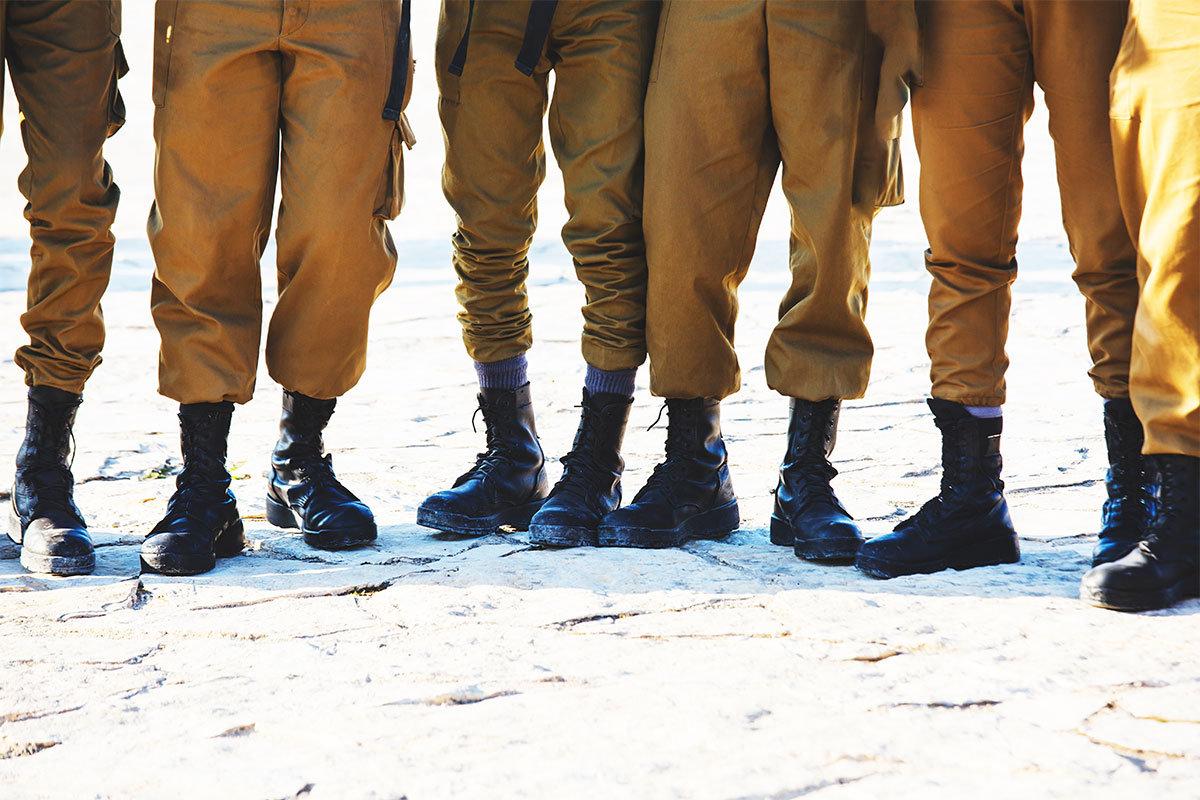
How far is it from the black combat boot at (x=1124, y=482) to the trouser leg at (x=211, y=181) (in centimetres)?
170

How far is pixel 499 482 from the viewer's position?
2.67 metres

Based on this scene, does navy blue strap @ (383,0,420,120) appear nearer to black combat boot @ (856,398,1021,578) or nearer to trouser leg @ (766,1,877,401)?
trouser leg @ (766,1,877,401)

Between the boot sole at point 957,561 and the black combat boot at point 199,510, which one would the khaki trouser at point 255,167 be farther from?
the boot sole at point 957,561

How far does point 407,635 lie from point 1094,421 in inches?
106

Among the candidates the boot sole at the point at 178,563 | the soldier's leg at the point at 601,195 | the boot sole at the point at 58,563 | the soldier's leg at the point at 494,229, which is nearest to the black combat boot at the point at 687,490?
the soldier's leg at the point at 601,195

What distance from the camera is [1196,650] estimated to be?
1.68m

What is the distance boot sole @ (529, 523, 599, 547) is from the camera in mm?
2406

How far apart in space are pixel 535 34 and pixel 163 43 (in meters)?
0.74

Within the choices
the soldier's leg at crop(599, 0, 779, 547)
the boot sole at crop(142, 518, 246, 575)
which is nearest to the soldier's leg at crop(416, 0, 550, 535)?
the soldier's leg at crop(599, 0, 779, 547)

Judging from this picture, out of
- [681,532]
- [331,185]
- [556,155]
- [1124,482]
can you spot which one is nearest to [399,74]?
[331,185]

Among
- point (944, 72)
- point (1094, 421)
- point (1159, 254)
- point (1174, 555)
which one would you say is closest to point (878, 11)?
point (944, 72)

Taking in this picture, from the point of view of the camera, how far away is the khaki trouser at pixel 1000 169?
2.06 metres

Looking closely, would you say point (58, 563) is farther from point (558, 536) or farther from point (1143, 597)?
point (1143, 597)

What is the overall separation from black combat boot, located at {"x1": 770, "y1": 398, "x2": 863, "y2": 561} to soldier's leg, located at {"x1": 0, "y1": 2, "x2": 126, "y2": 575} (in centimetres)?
144
